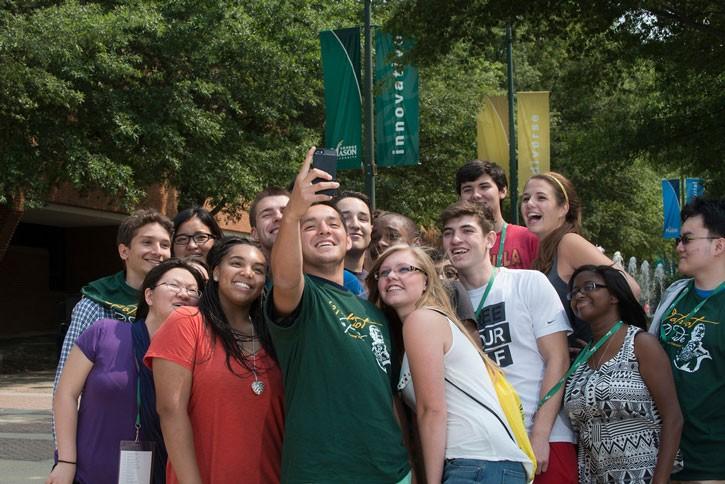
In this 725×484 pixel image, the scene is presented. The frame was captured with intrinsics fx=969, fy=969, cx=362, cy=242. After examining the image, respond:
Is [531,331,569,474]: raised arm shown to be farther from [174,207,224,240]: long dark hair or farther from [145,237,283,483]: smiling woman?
[174,207,224,240]: long dark hair

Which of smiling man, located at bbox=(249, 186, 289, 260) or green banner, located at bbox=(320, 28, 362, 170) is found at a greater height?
green banner, located at bbox=(320, 28, 362, 170)

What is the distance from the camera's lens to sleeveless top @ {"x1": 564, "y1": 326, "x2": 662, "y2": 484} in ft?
13.8

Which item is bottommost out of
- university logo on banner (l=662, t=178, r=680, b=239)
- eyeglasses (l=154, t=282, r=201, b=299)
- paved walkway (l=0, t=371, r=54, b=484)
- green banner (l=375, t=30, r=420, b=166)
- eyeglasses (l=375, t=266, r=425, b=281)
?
paved walkway (l=0, t=371, r=54, b=484)

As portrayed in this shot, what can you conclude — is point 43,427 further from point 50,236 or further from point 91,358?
point 50,236

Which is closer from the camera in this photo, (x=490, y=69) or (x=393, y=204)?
(x=393, y=204)

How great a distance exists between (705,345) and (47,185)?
50.1 ft

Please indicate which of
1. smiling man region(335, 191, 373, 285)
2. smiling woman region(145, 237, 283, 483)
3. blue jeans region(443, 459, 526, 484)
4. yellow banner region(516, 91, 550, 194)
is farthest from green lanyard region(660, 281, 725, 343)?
yellow banner region(516, 91, 550, 194)

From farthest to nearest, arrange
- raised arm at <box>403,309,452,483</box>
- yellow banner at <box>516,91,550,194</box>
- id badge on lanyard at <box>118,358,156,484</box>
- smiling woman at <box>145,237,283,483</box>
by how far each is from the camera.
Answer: yellow banner at <box>516,91,550,194</box> < id badge on lanyard at <box>118,358,156,484</box> < smiling woman at <box>145,237,283,483</box> < raised arm at <box>403,309,452,483</box>

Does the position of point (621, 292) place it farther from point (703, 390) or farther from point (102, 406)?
point (102, 406)

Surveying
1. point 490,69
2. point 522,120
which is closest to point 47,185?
point 522,120

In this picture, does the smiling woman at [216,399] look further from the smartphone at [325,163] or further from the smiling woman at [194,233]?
the smiling woman at [194,233]

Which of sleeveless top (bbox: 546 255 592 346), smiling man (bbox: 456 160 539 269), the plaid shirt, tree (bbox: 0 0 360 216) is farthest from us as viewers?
tree (bbox: 0 0 360 216)

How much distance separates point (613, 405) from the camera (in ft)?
13.8

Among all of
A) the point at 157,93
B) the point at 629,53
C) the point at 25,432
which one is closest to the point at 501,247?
the point at 25,432
